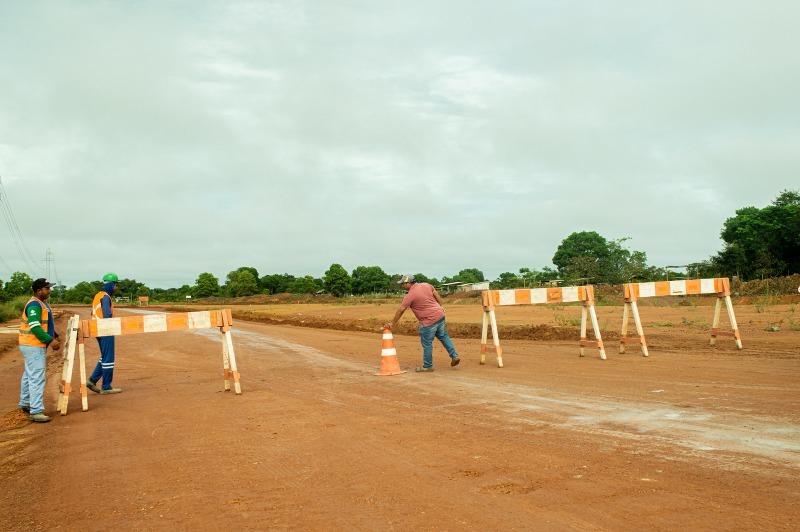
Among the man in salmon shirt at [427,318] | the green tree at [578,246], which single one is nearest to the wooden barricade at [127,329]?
the man in salmon shirt at [427,318]

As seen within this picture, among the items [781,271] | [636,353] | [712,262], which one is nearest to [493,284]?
[712,262]

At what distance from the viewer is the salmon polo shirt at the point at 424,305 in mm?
11680

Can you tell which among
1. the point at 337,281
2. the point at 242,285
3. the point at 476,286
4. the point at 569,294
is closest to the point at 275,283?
the point at 242,285

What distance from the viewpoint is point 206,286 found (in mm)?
136750

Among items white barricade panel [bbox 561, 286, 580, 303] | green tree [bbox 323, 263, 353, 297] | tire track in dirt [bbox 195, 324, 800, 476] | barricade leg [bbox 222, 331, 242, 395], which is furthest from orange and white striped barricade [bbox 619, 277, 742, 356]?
green tree [bbox 323, 263, 353, 297]

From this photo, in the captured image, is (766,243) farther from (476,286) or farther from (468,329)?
(468,329)

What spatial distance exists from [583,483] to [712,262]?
53628mm

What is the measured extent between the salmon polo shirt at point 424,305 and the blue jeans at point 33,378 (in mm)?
5911

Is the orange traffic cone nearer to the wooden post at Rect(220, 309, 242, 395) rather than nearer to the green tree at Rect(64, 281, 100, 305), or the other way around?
the wooden post at Rect(220, 309, 242, 395)

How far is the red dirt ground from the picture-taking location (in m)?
4.18

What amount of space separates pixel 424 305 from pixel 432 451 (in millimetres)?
6102

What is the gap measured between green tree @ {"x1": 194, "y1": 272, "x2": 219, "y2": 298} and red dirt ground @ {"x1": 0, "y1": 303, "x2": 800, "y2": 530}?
130 m

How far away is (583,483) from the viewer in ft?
15.1

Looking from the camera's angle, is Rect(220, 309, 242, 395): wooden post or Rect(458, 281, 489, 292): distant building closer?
Rect(220, 309, 242, 395): wooden post
